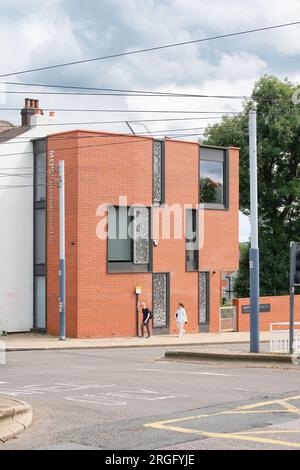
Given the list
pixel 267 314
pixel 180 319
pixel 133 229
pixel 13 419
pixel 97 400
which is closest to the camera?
pixel 13 419

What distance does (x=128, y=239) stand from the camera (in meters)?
34.7

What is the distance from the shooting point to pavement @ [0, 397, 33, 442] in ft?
33.8

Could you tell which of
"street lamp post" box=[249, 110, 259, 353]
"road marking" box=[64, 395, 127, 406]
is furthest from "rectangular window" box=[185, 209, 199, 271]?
"road marking" box=[64, 395, 127, 406]

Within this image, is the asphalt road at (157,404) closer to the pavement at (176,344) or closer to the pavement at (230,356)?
the pavement at (230,356)

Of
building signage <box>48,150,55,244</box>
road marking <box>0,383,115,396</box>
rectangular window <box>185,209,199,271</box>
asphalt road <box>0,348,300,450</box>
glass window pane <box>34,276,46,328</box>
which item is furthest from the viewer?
rectangular window <box>185,209,199,271</box>

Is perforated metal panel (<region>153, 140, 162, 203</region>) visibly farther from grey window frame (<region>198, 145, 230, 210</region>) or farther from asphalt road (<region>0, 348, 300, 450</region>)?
asphalt road (<region>0, 348, 300, 450</region>)

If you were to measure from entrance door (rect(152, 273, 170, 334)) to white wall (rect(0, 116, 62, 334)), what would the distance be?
563 cm

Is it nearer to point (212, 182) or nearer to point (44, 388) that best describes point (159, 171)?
point (212, 182)

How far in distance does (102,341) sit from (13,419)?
20782mm

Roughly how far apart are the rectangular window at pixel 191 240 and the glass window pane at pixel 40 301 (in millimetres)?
6999

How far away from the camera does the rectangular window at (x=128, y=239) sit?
3412 cm

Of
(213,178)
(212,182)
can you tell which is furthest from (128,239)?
(213,178)
